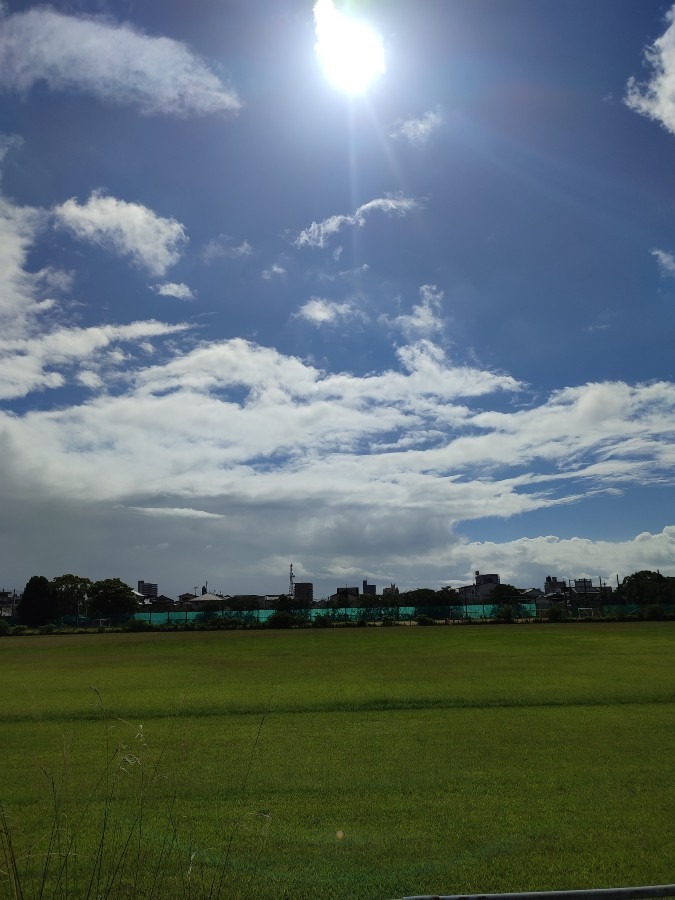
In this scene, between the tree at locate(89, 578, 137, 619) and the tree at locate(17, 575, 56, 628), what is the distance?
37.0ft

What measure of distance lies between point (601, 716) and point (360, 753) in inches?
237

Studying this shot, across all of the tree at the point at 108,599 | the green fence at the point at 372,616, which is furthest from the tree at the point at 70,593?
the green fence at the point at 372,616

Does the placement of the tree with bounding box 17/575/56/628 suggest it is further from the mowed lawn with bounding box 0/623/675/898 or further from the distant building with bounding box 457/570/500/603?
the distant building with bounding box 457/570/500/603

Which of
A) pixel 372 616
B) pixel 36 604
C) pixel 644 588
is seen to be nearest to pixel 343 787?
pixel 372 616

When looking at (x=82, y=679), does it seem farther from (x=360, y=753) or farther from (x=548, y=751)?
(x=548, y=751)

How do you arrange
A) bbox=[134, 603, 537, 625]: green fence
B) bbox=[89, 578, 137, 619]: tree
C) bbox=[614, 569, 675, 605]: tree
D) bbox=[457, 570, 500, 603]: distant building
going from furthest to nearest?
bbox=[457, 570, 500, 603]: distant building, bbox=[614, 569, 675, 605]: tree, bbox=[89, 578, 137, 619]: tree, bbox=[134, 603, 537, 625]: green fence

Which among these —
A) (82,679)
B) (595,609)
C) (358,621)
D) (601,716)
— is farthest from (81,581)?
(601,716)

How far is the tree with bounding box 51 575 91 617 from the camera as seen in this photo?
97.6 metres

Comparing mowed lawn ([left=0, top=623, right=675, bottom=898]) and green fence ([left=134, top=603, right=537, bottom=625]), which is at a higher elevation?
mowed lawn ([left=0, top=623, right=675, bottom=898])

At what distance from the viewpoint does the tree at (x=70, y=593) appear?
97.6 meters

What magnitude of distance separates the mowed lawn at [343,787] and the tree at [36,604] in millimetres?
78799

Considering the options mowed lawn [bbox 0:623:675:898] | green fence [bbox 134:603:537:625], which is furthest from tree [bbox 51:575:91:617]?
mowed lawn [bbox 0:623:675:898]

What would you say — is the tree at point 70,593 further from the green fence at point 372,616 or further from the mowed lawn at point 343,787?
the mowed lawn at point 343,787

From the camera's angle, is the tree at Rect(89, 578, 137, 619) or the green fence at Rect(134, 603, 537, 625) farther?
the tree at Rect(89, 578, 137, 619)
